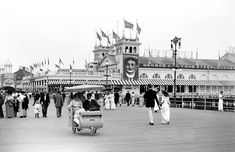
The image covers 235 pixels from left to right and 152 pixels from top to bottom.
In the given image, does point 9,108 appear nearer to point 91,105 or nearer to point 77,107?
point 77,107

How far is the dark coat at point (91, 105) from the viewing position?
13.4m

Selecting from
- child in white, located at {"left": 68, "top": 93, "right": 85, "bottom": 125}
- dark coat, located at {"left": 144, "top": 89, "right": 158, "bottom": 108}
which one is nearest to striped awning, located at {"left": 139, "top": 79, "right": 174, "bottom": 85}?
dark coat, located at {"left": 144, "top": 89, "right": 158, "bottom": 108}

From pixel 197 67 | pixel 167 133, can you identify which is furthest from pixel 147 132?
pixel 197 67

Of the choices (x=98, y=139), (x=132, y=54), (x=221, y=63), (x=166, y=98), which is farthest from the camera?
(x=221, y=63)

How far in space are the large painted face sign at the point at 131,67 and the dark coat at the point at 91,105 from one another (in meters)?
60.8

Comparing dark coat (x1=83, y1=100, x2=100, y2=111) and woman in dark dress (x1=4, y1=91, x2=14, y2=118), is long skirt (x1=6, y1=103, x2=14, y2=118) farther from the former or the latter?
dark coat (x1=83, y1=100, x2=100, y2=111)

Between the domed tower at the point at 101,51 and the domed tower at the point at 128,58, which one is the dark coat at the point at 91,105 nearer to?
the domed tower at the point at 128,58

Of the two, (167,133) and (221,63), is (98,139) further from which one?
(221,63)

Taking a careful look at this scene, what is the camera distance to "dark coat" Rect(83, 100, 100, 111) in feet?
44.1

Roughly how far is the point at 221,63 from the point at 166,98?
73218mm

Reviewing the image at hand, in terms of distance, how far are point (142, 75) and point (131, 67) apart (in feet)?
11.1

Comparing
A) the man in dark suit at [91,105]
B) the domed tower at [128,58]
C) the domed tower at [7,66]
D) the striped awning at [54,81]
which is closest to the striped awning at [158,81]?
the domed tower at [128,58]

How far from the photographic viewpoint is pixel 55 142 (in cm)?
1096

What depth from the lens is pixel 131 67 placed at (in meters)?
75.9
